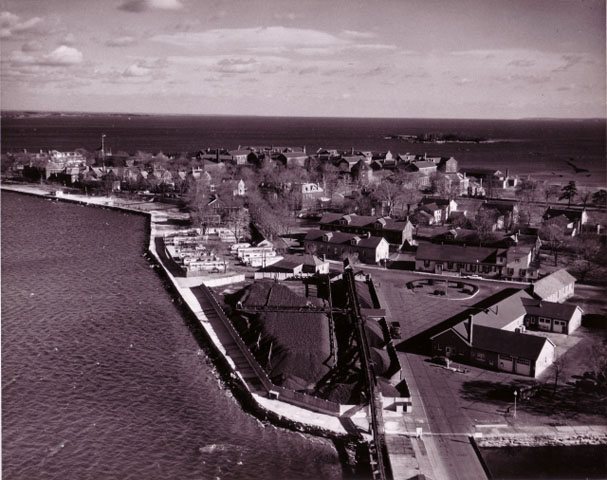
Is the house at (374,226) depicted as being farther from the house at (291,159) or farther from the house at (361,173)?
the house at (291,159)

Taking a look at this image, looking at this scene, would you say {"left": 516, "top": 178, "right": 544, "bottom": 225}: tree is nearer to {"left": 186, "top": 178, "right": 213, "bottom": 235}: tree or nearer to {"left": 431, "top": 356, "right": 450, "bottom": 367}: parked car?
{"left": 186, "top": 178, "right": 213, "bottom": 235}: tree

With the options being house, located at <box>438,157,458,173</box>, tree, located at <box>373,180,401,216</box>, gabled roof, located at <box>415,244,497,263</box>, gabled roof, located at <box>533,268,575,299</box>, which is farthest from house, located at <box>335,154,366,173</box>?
gabled roof, located at <box>533,268,575,299</box>

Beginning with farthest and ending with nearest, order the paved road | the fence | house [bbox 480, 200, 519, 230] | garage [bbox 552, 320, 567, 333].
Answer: house [bbox 480, 200, 519, 230] → garage [bbox 552, 320, 567, 333] → the fence → the paved road

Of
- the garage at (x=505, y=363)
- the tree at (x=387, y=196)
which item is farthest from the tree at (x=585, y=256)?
the tree at (x=387, y=196)

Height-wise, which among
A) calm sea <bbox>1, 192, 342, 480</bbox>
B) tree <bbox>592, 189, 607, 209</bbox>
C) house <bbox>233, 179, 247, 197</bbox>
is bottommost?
calm sea <bbox>1, 192, 342, 480</bbox>

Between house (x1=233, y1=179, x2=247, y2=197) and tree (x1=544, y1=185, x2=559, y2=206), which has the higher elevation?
tree (x1=544, y1=185, x2=559, y2=206)

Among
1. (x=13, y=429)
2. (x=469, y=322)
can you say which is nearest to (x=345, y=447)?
(x=469, y=322)

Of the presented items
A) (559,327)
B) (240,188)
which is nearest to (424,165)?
(240,188)
